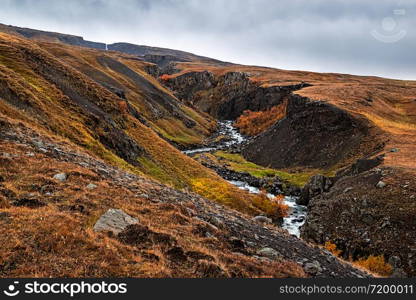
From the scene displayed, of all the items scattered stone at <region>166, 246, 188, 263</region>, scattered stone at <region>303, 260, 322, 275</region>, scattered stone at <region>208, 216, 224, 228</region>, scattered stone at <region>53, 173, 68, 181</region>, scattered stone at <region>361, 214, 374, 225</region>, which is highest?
scattered stone at <region>53, 173, 68, 181</region>

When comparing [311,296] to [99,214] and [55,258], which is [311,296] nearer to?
[55,258]

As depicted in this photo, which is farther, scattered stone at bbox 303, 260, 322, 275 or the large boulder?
the large boulder

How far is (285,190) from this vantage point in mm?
53781

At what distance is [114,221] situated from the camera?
13.2 m

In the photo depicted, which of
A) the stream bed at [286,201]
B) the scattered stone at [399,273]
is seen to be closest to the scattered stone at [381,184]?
the stream bed at [286,201]

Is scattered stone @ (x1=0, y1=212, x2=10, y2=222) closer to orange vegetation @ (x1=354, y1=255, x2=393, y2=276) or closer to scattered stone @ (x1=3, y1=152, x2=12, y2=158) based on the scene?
scattered stone @ (x1=3, y1=152, x2=12, y2=158)

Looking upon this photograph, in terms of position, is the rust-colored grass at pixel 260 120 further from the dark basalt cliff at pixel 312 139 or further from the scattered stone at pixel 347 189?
the scattered stone at pixel 347 189

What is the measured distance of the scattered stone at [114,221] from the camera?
1243cm

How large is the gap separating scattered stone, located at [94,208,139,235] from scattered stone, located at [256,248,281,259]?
5.88 m

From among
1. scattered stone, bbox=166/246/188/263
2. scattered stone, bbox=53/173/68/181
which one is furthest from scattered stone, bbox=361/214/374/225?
scattered stone, bbox=53/173/68/181

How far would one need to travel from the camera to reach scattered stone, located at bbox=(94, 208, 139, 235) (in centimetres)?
1243

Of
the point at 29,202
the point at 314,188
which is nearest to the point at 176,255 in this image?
the point at 29,202

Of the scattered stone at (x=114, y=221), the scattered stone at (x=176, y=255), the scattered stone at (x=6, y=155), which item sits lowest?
the scattered stone at (x=176, y=255)

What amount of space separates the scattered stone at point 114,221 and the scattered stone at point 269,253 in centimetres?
588
